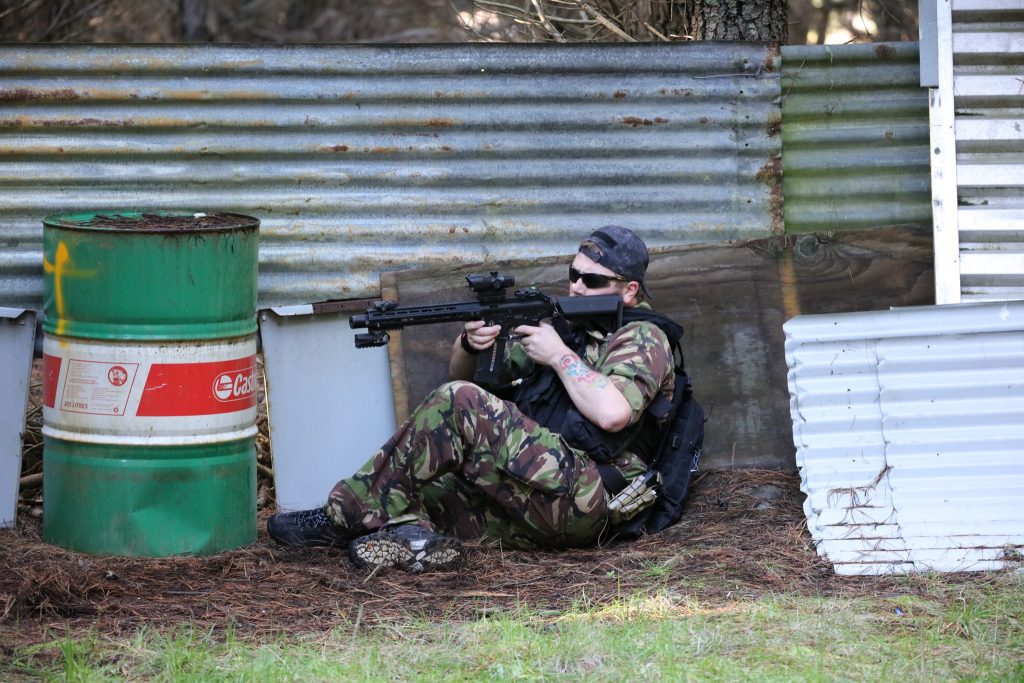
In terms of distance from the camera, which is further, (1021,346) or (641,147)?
(641,147)

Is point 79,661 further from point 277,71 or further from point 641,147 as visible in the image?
point 641,147

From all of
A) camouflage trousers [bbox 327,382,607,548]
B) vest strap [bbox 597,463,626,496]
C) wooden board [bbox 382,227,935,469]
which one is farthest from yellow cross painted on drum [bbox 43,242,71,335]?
vest strap [bbox 597,463,626,496]

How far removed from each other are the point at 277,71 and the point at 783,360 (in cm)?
256

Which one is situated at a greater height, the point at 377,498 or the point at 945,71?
the point at 945,71

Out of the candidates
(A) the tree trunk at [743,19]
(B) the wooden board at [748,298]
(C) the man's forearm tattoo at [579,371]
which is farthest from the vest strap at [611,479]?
(A) the tree trunk at [743,19]

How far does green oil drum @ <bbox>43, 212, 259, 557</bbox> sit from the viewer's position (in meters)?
4.59

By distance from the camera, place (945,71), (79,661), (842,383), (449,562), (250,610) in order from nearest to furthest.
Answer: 1. (79,661)
2. (250,610)
3. (449,562)
4. (842,383)
5. (945,71)

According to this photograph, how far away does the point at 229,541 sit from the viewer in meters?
4.83

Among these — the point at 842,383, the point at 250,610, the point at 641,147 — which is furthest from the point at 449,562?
the point at 641,147

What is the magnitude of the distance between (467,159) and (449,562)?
1.95 m

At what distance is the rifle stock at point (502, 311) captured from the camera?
455 centimetres

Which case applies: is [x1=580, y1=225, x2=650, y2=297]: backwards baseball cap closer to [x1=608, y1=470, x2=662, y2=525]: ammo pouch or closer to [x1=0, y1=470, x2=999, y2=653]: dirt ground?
[x1=608, y1=470, x2=662, y2=525]: ammo pouch

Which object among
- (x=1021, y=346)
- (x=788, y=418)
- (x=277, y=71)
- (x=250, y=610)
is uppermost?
(x=277, y=71)

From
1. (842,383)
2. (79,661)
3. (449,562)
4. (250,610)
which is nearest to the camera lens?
(79,661)
